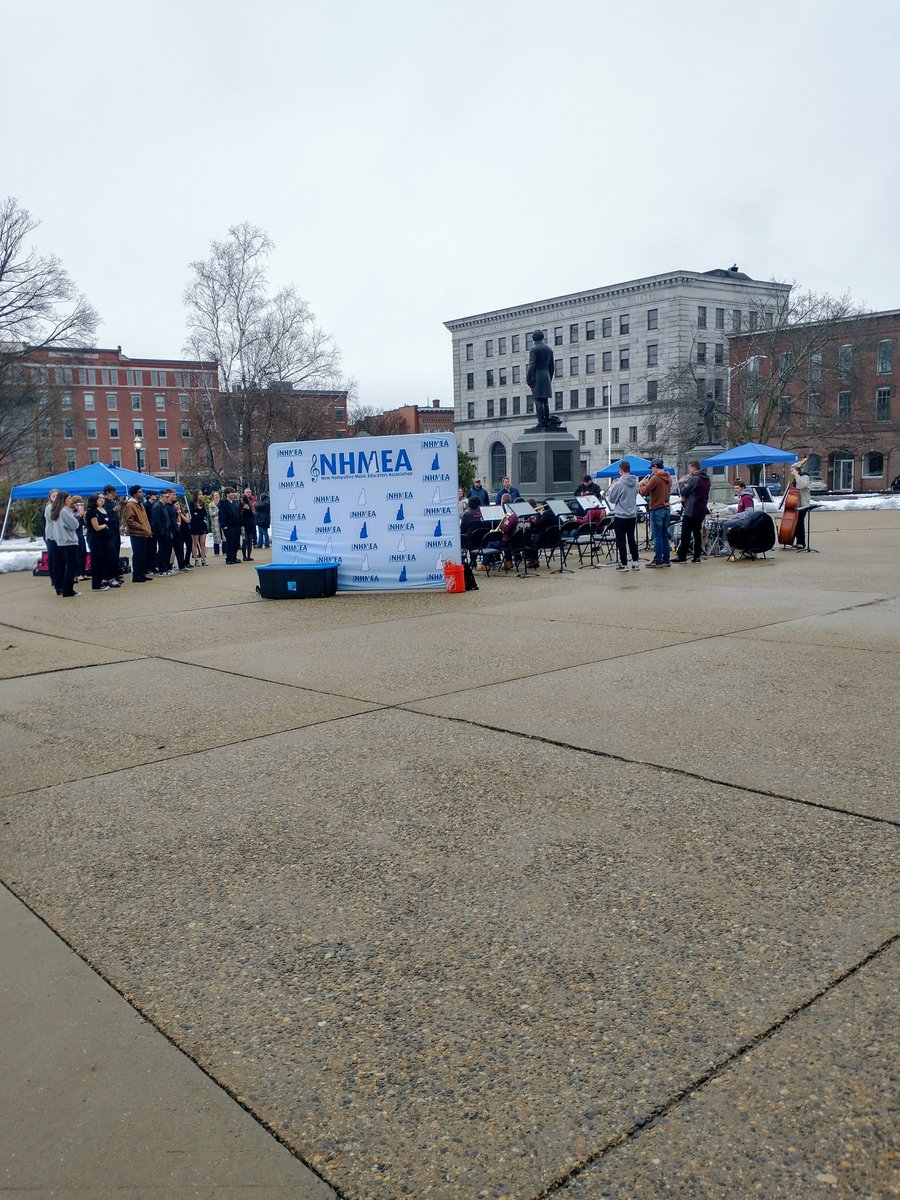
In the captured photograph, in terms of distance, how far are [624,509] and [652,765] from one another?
36.7ft

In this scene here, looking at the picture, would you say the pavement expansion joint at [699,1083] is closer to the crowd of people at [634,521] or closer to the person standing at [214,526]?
the crowd of people at [634,521]

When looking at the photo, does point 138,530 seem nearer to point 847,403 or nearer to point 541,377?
point 541,377

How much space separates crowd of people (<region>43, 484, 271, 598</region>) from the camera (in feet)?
52.7

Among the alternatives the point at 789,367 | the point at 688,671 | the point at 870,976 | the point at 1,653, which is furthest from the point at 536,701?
the point at 789,367

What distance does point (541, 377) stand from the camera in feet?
92.1

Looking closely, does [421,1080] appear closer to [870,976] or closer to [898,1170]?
[898,1170]

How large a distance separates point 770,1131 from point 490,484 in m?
107

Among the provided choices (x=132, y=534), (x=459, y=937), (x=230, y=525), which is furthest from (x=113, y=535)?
(x=459, y=937)

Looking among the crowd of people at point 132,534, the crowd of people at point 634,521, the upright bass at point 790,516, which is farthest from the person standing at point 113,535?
the upright bass at point 790,516

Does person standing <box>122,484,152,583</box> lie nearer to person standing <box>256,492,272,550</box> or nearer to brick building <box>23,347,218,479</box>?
person standing <box>256,492,272,550</box>

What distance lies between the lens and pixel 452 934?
332 cm

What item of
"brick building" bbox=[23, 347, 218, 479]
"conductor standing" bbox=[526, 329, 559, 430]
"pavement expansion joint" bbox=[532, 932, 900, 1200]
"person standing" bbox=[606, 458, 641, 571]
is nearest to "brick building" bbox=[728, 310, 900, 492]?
"conductor standing" bbox=[526, 329, 559, 430]

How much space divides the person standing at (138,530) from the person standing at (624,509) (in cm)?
850

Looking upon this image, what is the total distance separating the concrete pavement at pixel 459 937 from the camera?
2.28 metres
